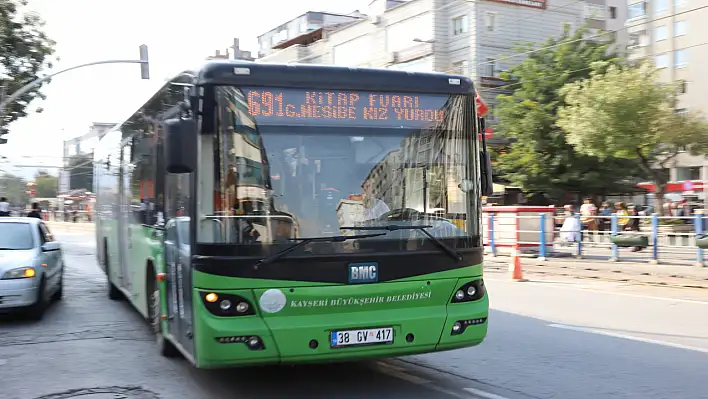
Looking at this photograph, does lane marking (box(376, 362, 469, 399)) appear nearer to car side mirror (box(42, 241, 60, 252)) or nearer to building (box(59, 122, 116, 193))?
car side mirror (box(42, 241, 60, 252))

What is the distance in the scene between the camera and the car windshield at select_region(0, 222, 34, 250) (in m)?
10.8

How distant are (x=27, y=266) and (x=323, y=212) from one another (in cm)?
608

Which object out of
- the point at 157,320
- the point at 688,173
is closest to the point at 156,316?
the point at 157,320

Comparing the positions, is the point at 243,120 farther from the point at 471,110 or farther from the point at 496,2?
the point at 496,2

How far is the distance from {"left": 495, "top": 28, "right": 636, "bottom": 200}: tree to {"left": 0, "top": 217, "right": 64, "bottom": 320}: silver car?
2840cm

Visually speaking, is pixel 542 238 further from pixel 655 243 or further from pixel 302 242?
pixel 302 242

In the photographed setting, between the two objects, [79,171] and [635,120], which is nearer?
[635,120]

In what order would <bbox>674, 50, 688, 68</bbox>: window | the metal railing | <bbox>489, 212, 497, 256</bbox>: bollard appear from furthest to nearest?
<bbox>674, 50, 688, 68</bbox>: window
<bbox>489, 212, 497, 256</bbox>: bollard
the metal railing

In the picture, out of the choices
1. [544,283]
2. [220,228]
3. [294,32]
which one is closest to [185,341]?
[220,228]

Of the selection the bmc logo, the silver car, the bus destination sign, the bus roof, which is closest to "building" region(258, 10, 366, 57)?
the silver car

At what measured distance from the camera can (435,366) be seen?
7.29m

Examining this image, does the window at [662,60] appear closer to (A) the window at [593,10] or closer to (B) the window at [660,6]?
(B) the window at [660,6]

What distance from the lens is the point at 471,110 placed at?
6.52 meters

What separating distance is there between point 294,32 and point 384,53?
1223 inches
